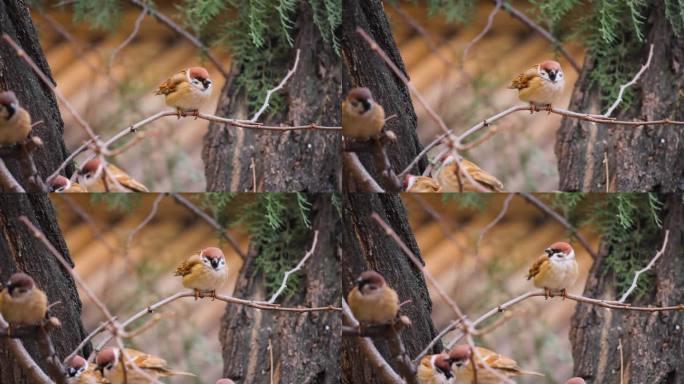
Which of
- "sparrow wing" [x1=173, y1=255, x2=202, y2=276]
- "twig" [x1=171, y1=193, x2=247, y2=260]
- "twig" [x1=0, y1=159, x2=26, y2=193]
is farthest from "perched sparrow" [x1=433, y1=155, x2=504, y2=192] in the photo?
"twig" [x1=0, y1=159, x2=26, y2=193]

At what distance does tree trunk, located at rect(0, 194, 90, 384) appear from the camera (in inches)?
108

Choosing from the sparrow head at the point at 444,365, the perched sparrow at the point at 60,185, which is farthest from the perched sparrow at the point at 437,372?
the perched sparrow at the point at 60,185

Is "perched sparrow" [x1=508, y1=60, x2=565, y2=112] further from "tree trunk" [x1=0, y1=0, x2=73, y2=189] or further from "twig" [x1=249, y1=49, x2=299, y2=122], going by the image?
"tree trunk" [x1=0, y1=0, x2=73, y2=189]

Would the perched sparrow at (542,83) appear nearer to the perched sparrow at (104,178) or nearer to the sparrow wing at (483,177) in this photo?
the sparrow wing at (483,177)

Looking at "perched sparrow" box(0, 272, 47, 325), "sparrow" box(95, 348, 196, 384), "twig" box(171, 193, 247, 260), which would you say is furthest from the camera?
"twig" box(171, 193, 247, 260)

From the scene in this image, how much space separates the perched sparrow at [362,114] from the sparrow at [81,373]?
987mm

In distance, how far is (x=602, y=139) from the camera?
2.83 metres

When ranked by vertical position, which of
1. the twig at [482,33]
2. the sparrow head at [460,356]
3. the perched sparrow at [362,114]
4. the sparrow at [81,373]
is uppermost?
the twig at [482,33]

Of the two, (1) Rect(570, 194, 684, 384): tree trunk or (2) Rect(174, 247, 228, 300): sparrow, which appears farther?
(1) Rect(570, 194, 684, 384): tree trunk

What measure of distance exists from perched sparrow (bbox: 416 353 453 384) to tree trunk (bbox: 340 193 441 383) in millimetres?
68

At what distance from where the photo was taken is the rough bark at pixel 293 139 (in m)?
2.77

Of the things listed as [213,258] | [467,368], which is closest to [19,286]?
[213,258]

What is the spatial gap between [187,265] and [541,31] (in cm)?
122

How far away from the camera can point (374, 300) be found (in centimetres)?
261
